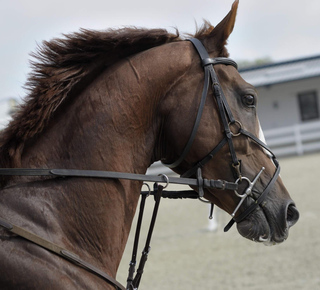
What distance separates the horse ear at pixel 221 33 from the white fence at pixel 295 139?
74.3 feet

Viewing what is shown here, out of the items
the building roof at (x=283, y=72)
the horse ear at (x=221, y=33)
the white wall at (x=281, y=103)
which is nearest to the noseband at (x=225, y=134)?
the horse ear at (x=221, y=33)

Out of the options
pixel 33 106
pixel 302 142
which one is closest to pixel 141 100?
pixel 33 106

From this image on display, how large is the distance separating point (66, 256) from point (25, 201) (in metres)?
0.34

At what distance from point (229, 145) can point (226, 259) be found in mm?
6335

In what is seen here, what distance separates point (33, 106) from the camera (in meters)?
2.55

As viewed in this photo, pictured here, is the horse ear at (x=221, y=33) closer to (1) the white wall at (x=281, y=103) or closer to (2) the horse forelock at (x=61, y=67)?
(2) the horse forelock at (x=61, y=67)

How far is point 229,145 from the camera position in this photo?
107 inches

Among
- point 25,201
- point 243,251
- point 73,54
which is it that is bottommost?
point 243,251

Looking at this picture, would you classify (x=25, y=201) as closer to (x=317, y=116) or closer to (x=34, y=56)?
(x=34, y=56)

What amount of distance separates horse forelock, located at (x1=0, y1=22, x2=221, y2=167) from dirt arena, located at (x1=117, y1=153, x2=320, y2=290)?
5.16 metres

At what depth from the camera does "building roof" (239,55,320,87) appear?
29.1 m

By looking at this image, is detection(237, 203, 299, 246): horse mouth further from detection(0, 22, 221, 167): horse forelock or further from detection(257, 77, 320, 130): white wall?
detection(257, 77, 320, 130): white wall

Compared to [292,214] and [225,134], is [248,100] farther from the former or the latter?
[292,214]

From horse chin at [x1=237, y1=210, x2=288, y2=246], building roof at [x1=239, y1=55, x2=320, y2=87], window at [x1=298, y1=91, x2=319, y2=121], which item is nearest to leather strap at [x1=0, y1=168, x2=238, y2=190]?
horse chin at [x1=237, y1=210, x2=288, y2=246]
